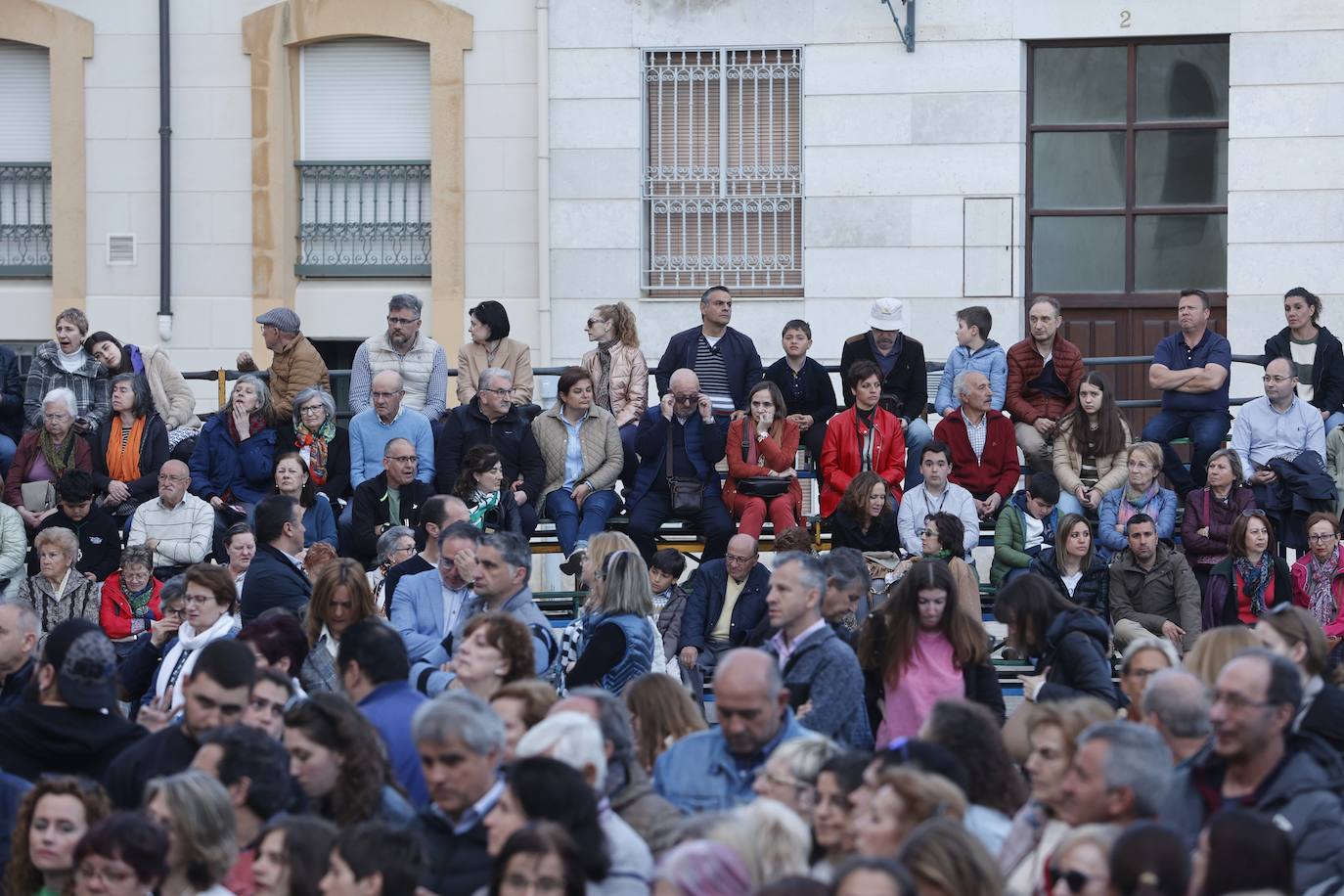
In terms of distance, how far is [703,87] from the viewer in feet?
64.4

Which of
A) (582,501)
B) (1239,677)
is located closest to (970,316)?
(582,501)

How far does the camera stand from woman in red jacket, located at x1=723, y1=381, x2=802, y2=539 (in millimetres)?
14327

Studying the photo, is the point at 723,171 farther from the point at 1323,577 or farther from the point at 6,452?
the point at 1323,577

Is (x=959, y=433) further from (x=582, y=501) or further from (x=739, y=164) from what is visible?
(x=739, y=164)

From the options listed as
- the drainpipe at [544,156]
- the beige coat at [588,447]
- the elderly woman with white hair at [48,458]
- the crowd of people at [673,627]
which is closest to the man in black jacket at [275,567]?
the crowd of people at [673,627]

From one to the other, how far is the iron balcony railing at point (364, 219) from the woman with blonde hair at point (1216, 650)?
1290 centimetres

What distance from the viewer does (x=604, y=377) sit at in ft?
50.9

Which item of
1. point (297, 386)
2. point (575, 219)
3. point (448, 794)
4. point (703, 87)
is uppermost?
point (703, 87)

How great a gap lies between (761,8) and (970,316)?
17.6ft

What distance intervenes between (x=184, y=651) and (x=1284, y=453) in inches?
329

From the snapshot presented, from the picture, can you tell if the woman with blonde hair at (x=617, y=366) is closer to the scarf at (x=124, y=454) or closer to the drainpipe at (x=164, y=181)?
the scarf at (x=124, y=454)

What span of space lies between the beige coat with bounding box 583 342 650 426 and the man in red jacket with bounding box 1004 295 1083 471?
2.71 metres

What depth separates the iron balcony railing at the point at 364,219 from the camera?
20.1 meters

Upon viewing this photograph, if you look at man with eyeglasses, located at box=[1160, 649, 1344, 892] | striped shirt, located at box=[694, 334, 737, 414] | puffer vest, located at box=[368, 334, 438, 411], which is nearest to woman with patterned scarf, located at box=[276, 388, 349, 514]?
puffer vest, located at box=[368, 334, 438, 411]
